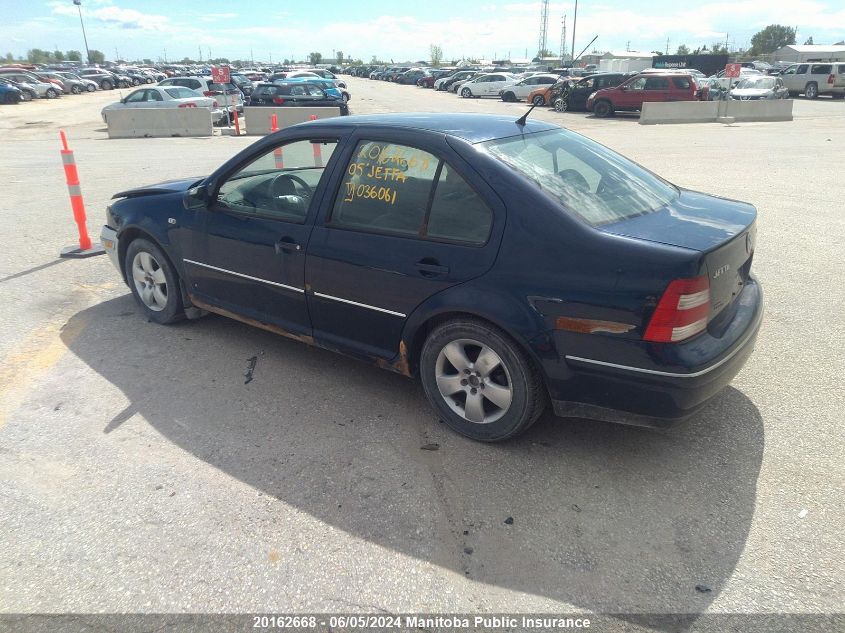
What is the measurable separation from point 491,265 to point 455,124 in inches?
41.2

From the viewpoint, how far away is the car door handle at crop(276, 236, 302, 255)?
3883 mm

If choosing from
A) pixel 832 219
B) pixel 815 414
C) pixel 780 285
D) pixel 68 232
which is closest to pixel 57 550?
pixel 815 414

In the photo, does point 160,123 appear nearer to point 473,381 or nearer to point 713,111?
point 713,111

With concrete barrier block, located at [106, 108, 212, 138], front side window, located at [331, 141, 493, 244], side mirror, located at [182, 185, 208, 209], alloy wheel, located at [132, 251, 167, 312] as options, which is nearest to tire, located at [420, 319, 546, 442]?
front side window, located at [331, 141, 493, 244]

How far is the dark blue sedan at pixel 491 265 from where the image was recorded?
9.45 feet

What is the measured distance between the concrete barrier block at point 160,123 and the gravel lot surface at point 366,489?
55.4 ft

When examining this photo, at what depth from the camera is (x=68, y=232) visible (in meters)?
7.95

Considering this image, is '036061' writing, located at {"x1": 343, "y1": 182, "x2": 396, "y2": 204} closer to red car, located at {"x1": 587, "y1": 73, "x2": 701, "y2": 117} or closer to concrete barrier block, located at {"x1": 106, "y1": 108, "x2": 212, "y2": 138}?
concrete barrier block, located at {"x1": 106, "y1": 108, "x2": 212, "y2": 138}

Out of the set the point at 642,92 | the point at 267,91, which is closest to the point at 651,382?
the point at 267,91

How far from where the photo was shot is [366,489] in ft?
10.2

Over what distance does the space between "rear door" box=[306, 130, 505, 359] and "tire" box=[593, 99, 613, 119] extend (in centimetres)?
2493

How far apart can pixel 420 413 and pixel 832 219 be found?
272 inches

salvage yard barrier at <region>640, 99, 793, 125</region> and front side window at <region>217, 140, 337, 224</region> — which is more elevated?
front side window at <region>217, 140, 337, 224</region>

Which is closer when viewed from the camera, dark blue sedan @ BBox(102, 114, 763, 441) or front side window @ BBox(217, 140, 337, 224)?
dark blue sedan @ BBox(102, 114, 763, 441)
